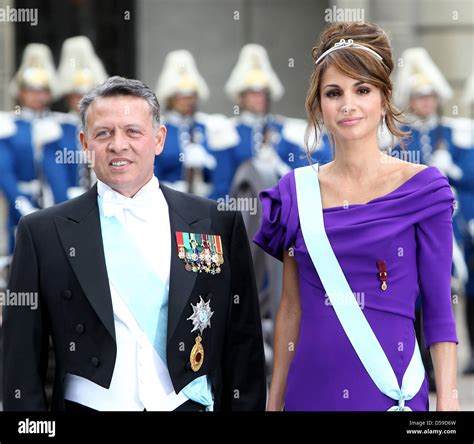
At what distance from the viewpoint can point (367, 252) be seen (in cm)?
347

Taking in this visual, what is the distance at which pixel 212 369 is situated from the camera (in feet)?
11.7

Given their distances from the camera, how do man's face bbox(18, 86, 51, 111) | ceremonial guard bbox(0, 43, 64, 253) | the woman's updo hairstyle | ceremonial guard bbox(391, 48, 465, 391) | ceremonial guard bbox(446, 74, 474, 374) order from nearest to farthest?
the woman's updo hairstyle, ceremonial guard bbox(391, 48, 465, 391), ceremonial guard bbox(446, 74, 474, 374), ceremonial guard bbox(0, 43, 64, 253), man's face bbox(18, 86, 51, 111)

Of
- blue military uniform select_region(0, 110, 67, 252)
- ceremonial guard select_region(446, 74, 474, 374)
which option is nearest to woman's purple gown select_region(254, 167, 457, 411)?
ceremonial guard select_region(446, 74, 474, 374)

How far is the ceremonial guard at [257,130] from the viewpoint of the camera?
9.10 metres

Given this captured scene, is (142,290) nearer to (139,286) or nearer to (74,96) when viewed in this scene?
(139,286)

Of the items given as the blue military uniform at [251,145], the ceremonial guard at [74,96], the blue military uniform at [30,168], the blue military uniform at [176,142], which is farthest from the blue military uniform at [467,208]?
the blue military uniform at [30,168]

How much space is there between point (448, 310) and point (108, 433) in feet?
2.79

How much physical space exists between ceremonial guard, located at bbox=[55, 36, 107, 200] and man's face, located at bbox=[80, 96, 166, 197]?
511cm

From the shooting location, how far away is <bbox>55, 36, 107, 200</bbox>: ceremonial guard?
9031 mm

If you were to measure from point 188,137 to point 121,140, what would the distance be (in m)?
6.25

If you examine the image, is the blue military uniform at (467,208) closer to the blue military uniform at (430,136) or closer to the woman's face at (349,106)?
the blue military uniform at (430,136)

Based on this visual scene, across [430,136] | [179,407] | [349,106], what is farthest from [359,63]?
[430,136]

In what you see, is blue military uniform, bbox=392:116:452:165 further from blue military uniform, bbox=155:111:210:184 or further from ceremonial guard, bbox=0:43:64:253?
ceremonial guard, bbox=0:43:64:253

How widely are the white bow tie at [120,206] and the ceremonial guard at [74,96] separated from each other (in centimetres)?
511
